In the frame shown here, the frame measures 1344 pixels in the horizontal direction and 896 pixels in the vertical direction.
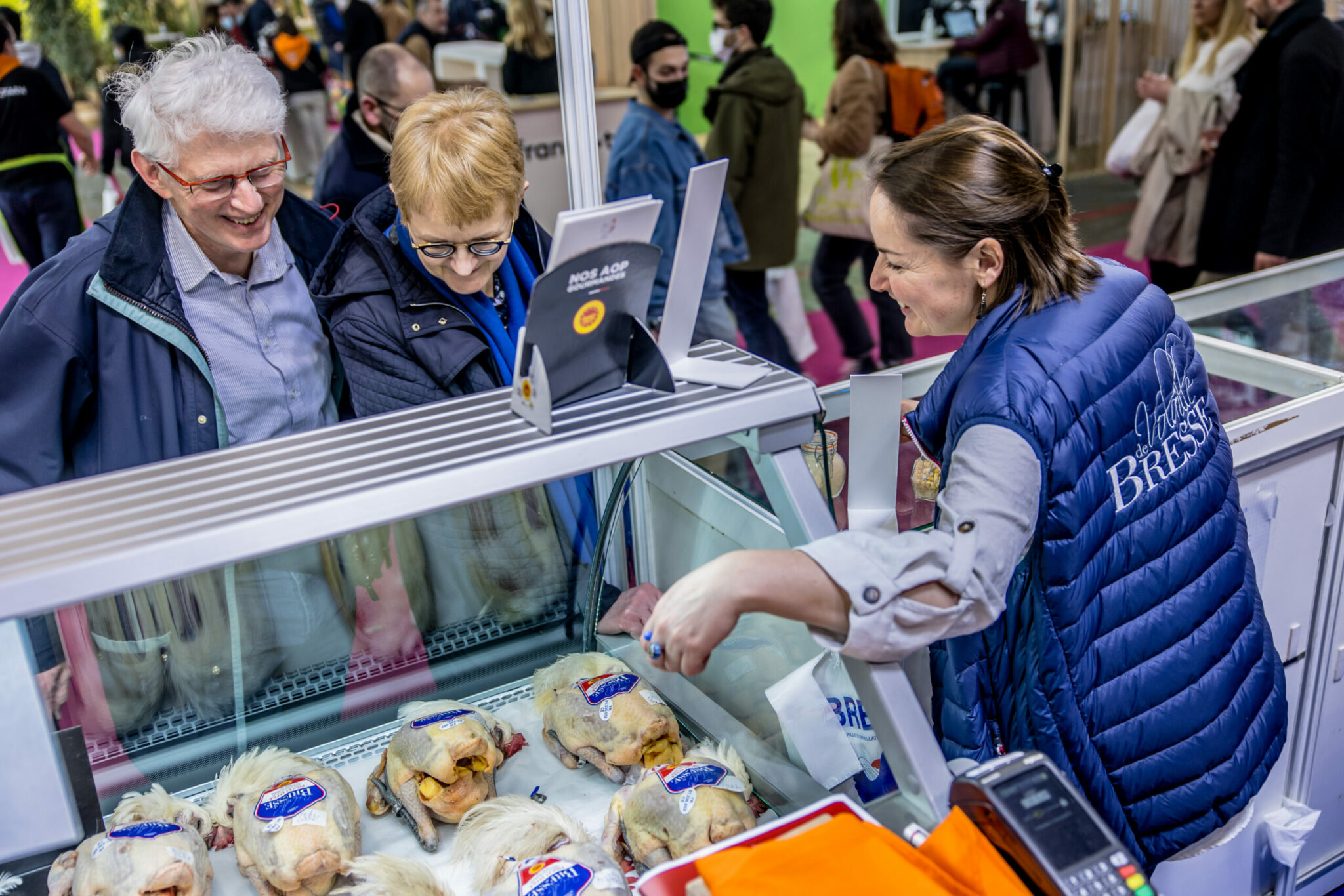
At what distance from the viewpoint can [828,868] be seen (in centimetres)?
120

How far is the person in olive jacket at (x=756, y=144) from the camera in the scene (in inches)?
210

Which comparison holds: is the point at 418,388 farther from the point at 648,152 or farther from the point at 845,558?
the point at 648,152

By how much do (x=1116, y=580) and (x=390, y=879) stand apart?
1.11 m

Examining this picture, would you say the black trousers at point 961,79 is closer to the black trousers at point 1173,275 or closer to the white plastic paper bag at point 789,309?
the black trousers at point 1173,275

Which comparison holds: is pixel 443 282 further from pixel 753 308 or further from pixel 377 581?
pixel 753 308

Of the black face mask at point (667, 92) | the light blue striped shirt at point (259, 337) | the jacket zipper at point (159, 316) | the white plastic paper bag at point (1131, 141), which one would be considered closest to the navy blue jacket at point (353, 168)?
the black face mask at point (667, 92)

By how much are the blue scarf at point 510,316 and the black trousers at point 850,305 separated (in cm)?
383

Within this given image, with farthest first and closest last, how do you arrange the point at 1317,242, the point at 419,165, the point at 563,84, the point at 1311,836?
the point at 1317,242 → the point at 1311,836 → the point at 563,84 → the point at 419,165

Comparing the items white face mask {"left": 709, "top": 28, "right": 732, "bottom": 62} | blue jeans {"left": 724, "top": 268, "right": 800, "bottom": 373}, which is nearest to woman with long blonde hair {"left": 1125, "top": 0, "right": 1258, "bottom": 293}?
blue jeans {"left": 724, "top": 268, "right": 800, "bottom": 373}

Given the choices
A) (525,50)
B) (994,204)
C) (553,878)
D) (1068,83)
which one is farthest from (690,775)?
(1068,83)

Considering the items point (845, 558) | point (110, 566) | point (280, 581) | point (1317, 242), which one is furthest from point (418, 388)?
point (1317, 242)

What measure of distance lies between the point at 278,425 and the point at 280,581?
29.6 inches

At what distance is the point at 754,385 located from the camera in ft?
4.95

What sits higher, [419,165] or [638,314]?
[419,165]
